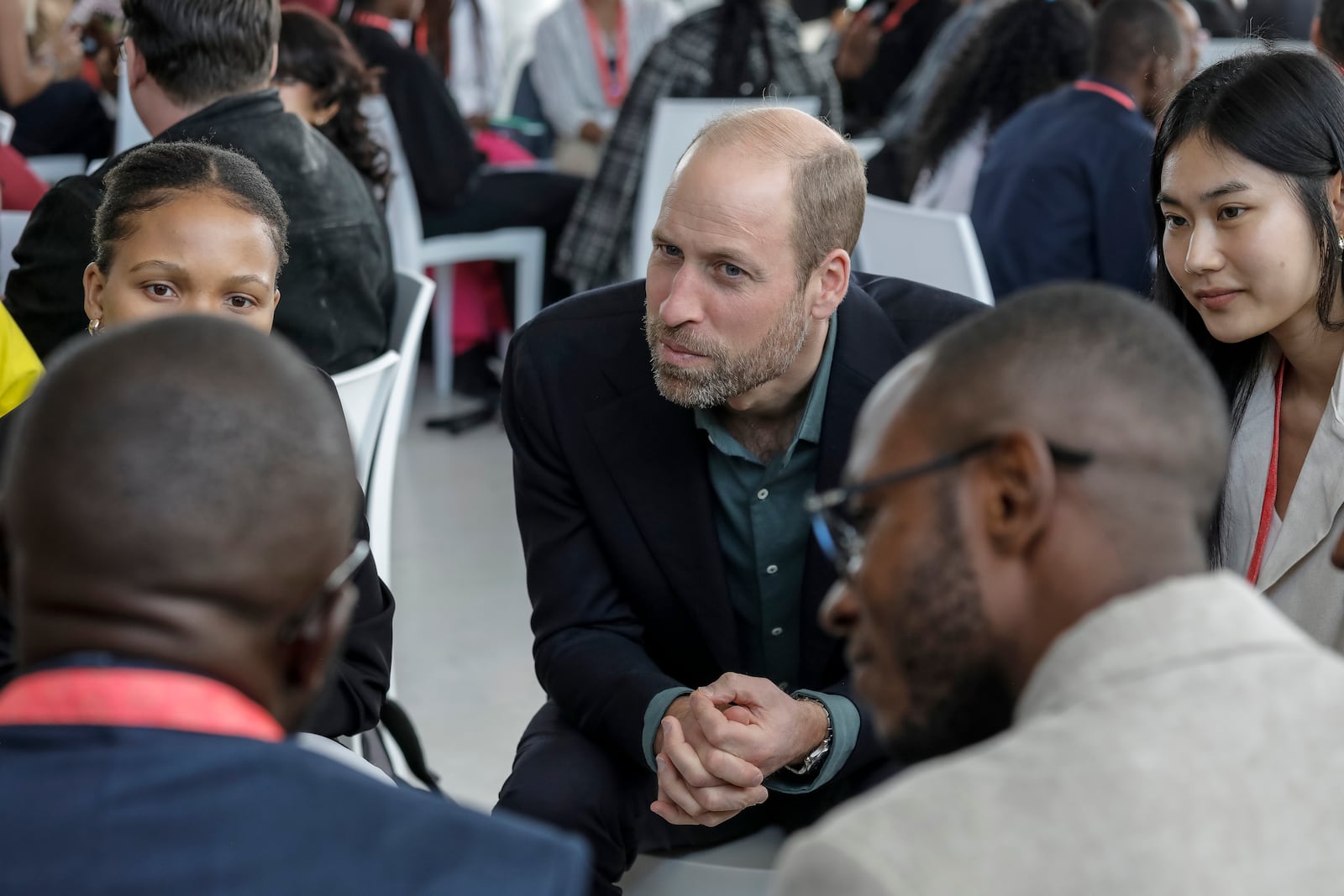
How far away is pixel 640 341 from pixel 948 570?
994 mm

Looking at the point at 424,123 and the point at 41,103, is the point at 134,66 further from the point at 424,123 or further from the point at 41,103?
the point at 41,103

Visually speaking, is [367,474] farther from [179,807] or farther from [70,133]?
[70,133]

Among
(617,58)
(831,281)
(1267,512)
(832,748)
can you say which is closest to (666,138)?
(617,58)

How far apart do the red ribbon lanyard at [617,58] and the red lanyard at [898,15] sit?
42.9 inches

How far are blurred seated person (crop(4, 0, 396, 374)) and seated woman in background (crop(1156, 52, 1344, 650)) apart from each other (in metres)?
1.35

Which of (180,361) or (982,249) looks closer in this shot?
(180,361)

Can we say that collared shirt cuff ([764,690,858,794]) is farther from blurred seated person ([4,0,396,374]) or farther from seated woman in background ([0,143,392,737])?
blurred seated person ([4,0,396,374])

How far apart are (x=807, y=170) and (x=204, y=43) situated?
1.28m

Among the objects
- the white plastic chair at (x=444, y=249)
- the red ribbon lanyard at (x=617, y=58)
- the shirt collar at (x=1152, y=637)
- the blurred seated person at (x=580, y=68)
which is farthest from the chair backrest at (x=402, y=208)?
the shirt collar at (x=1152, y=637)

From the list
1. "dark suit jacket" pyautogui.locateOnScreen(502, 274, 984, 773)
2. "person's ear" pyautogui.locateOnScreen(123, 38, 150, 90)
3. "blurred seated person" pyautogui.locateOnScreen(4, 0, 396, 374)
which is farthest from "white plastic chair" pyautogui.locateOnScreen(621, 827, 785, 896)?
"person's ear" pyautogui.locateOnScreen(123, 38, 150, 90)

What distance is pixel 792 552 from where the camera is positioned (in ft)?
5.86

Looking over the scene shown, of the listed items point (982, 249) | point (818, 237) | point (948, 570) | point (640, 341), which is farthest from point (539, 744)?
point (982, 249)

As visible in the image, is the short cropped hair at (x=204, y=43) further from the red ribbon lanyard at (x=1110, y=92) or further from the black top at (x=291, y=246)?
the red ribbon lanyard at (x=1110, y=92)

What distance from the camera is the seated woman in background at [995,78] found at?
399 centimetres
